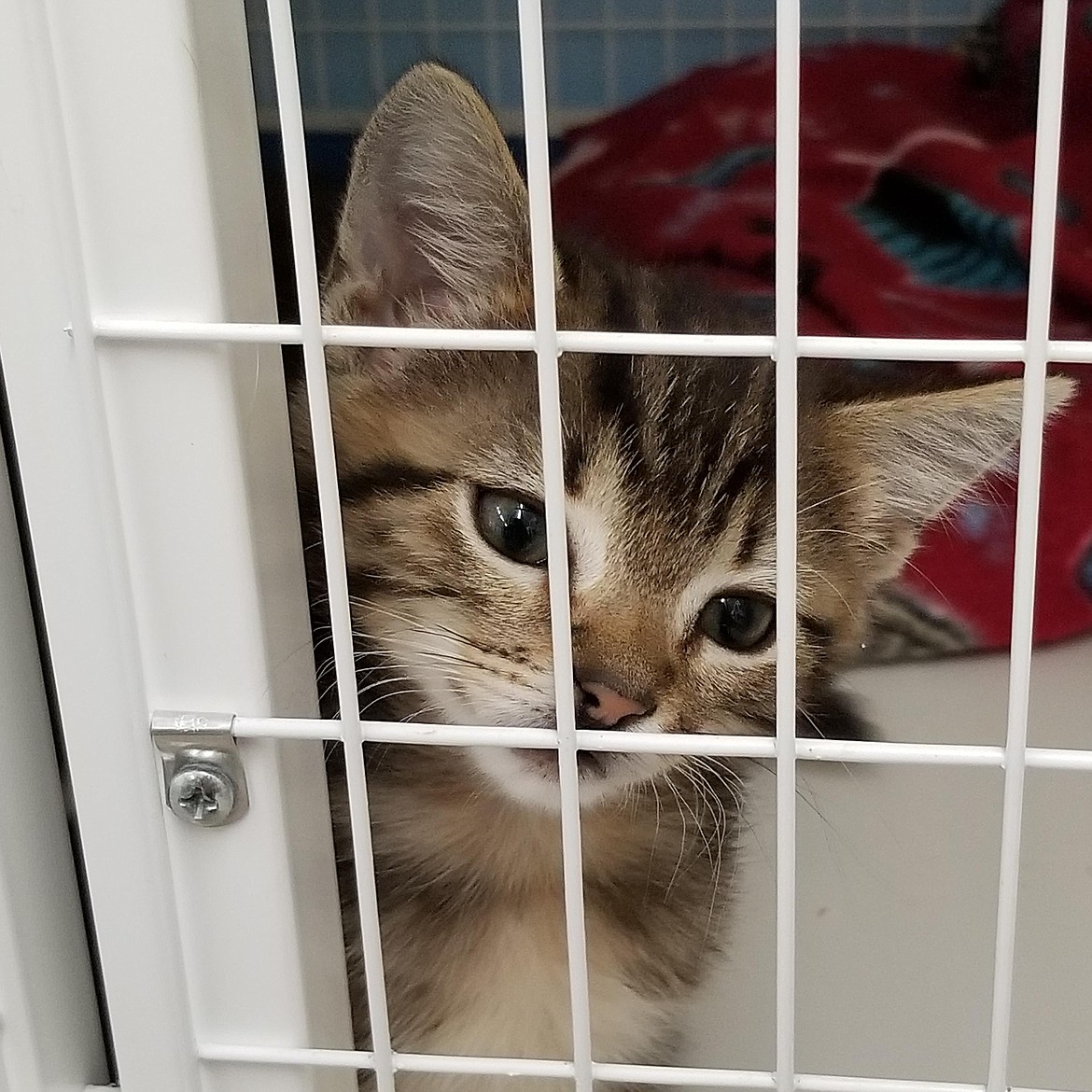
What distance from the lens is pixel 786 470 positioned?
1.67 feet

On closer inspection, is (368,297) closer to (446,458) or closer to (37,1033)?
(446,458)

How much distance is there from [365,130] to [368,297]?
0.31 ft

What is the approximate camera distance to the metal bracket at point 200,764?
23.7 inches

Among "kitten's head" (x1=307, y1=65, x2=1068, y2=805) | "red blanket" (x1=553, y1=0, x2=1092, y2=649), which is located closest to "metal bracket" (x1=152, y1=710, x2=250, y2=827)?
"kitten's head" (x1=307, y1=65, x2=1068, y2=805)

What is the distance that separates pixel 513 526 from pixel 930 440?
0.74 feet

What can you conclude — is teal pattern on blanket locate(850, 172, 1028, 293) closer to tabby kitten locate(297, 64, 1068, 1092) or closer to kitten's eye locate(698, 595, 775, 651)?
tabby kitten locate(297, 64, 1068, 1092)

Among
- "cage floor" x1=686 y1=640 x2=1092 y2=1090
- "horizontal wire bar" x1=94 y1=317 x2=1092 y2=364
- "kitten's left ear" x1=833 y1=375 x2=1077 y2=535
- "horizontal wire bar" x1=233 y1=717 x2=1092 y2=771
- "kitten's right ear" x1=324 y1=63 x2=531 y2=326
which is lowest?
"cage floor" x1=686 y1=640 x2=1092 y2=1090

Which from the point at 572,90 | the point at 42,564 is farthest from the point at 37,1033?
the point at 572,90

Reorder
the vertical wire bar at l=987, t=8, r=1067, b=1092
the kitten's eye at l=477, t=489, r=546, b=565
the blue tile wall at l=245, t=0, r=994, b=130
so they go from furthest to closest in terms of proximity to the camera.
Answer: the blue tile wall at l=245, t=0, r=994, b=130 → the kitten's eye at l=477, t=489, r=546, b=565 → the vertical wire bar at l=987, t=8, r=1067, b=1092

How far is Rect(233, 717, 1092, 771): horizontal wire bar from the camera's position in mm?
538

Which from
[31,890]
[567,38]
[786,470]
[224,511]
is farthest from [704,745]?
[567,38]

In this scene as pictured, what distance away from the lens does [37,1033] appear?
2.19ft

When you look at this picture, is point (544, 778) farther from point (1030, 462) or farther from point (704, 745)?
point (1030, 462)

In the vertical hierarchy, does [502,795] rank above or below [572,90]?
below
